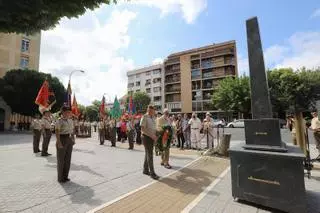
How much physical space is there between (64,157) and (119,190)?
1.79 meters

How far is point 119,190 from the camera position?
16.4ft

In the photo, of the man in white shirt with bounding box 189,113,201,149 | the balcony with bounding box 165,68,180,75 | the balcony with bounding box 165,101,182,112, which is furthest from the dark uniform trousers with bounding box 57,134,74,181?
the balcony with bounding box 165,68,180,75

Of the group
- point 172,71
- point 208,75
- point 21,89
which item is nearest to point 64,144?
point 21,89

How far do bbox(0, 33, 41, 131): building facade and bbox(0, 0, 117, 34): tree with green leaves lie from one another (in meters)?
33.2

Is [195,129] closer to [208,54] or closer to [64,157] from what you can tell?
[64,157]

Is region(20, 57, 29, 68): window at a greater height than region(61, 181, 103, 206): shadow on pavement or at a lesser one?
greater

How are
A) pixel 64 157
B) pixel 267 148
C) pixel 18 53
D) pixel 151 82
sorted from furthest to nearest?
1. pixel 151 82
2. pixel 18 53
3. pixel 64 157
4. pixel 267 148

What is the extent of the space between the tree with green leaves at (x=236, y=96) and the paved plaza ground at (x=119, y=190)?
32371 mm

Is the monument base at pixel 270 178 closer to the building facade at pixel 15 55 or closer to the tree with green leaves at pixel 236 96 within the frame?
the tree with green leaves at pixel 236 96

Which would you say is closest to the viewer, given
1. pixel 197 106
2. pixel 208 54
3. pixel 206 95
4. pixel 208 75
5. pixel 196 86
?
pixel 208 54

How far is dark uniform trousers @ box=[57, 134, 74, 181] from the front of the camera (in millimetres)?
5570

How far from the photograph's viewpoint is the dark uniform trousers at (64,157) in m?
5.57

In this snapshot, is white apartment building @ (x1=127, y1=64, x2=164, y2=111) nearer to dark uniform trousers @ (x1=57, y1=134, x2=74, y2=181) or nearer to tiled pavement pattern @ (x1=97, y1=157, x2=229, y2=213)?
tiled pavement pattern @ (x1=97, y1=157, x2=229, y2=213)

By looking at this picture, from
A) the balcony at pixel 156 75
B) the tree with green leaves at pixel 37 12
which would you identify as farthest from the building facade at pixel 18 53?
the balcony at pixel 156 75
